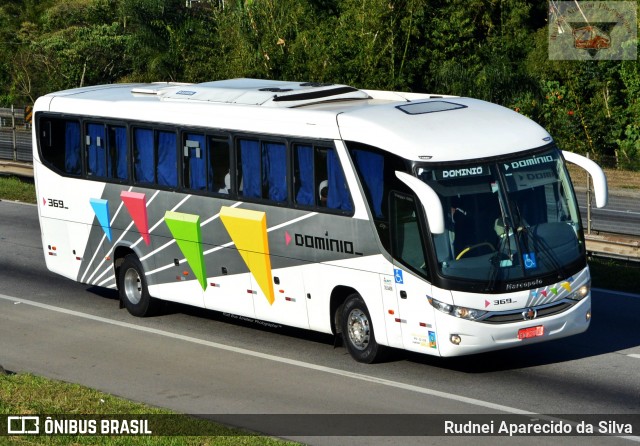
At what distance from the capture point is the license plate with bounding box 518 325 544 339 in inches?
564

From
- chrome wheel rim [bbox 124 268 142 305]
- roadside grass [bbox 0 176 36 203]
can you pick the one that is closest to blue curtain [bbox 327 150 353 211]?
chrome wheel rim [bbox 124 268 142 305]

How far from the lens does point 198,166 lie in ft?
57.7

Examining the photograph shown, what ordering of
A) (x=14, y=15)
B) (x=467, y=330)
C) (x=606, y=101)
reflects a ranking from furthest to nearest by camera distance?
(x=14, y=15) → (x=606, y=101) → (x=467, y=330)

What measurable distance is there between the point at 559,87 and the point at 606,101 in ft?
5.68

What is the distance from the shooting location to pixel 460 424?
1273cm

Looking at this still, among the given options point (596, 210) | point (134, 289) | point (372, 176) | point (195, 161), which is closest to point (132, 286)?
point (134, 289)

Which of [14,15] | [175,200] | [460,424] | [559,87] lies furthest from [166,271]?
[14,15]

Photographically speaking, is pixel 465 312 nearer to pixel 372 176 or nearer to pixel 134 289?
pixel 372 176

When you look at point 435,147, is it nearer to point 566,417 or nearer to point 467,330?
point 467,330

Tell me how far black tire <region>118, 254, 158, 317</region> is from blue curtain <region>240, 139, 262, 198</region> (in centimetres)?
297

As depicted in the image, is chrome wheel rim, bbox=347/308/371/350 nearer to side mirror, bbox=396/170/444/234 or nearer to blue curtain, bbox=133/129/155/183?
side mirror, bbox=396/170/444/234

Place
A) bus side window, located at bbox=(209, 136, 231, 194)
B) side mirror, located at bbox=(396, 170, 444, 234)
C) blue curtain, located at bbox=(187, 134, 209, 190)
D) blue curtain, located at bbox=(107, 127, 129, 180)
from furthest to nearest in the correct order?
blue curtain, located at bbox=(107, 127, 129, 180)
blue curtain, located at bbox=(187, 134, 209, 190)
bus side window, located at bbox=(209, 136, 231, 194)
side mirror, located at bbox=(396, 170, 444, 234)

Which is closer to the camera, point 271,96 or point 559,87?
point 271,96

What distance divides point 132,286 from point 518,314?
7.20m
